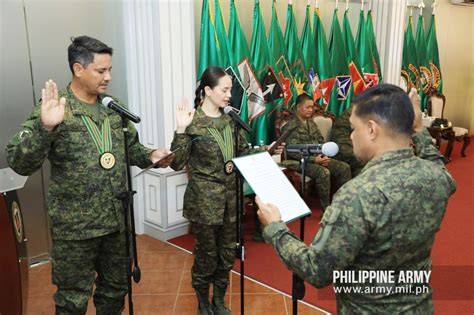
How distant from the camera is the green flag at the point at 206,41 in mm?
3963

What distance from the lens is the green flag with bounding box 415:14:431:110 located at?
6910 millimetres

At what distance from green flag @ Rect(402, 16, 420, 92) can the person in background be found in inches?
205

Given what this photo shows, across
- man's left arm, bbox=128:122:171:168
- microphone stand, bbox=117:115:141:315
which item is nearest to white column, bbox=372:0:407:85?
man's left arm, bbox=128:122:171:168

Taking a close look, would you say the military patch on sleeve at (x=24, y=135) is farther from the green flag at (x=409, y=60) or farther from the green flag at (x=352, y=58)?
the green flag at (x=409, y=60)

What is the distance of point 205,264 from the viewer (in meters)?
2.42

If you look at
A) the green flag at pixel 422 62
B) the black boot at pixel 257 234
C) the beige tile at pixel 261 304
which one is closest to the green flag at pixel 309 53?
the black boot at pixel 257 234

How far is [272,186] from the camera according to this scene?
1.53m

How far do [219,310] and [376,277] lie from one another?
4.88 ft

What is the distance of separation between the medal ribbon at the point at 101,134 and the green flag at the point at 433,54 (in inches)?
260

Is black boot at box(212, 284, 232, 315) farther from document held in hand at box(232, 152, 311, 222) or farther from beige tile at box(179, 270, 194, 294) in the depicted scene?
document held in hand at box(232, 152, 311, 222)

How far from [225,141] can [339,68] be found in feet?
11.4

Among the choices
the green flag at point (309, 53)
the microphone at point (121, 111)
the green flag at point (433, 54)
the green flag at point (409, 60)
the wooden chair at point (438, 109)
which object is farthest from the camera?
the wooden chair at point (438, 109)

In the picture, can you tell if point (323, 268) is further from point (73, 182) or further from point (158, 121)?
point (158, 121)

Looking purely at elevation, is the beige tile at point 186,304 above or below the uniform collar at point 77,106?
below
